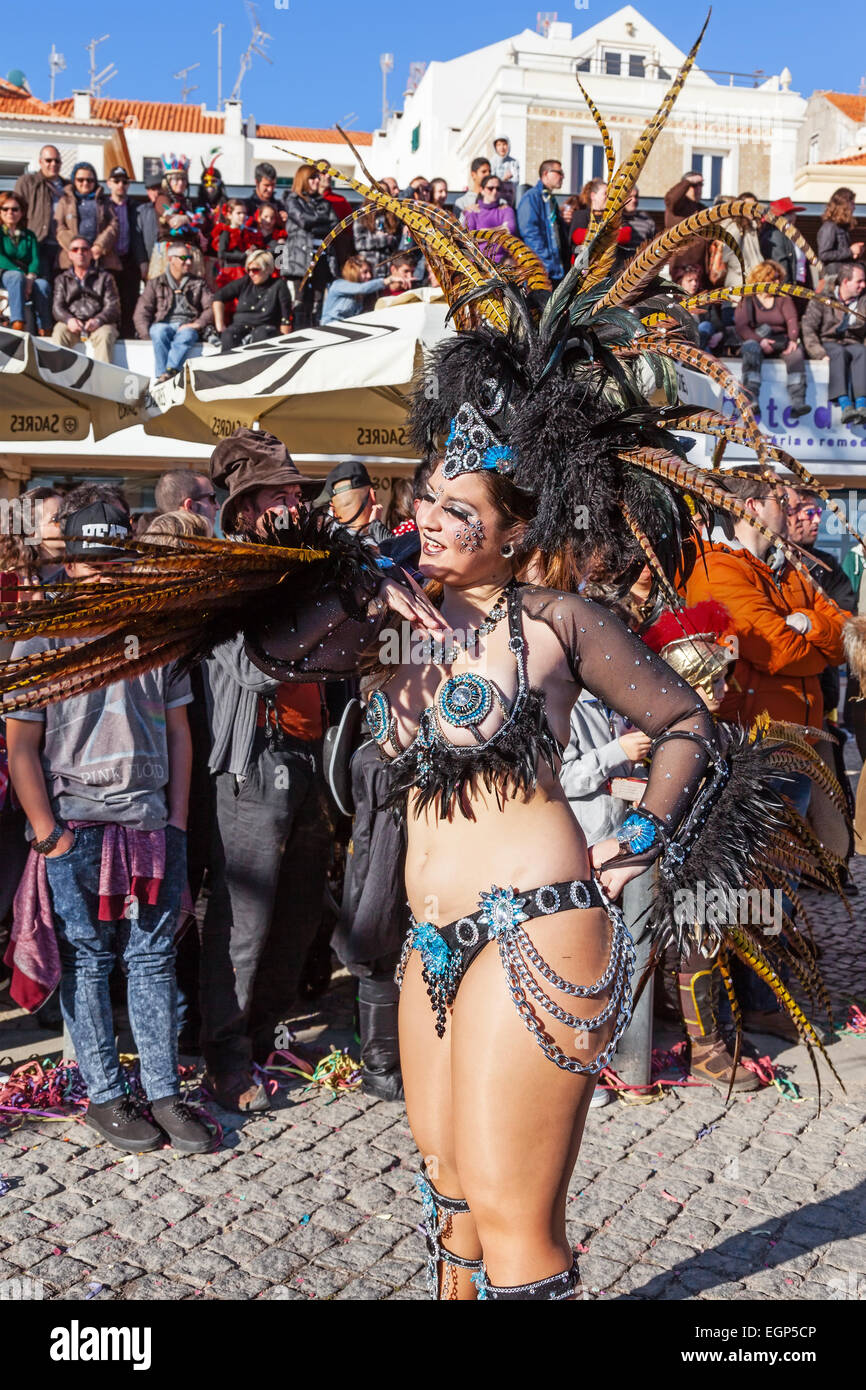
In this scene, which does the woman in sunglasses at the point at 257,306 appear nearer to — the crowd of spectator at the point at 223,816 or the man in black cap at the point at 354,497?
the crowd of spectator at the point at 223,816

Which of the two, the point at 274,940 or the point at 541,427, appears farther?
the point at 274,940

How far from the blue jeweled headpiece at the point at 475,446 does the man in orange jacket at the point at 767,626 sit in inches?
95.7

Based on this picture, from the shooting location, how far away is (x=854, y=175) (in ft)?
112

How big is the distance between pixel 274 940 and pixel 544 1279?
8.08 ft

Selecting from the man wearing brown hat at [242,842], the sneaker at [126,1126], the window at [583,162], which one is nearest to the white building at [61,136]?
the window at [583,162]

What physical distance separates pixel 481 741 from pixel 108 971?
91.7 inches

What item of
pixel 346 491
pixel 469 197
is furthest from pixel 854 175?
pixel 346 491

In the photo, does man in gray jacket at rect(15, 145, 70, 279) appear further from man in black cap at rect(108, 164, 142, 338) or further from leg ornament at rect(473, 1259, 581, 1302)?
leg ornament at rect(473, 1259, 581, 1302)

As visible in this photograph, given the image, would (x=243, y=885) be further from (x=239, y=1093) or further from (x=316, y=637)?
(x=316, y=637)

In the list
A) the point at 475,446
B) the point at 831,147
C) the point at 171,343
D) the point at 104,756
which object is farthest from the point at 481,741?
the point at 831,147

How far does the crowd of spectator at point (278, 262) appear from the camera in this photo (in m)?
10.1

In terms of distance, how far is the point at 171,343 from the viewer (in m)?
10.2

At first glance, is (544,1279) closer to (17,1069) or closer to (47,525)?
(17,1069)
